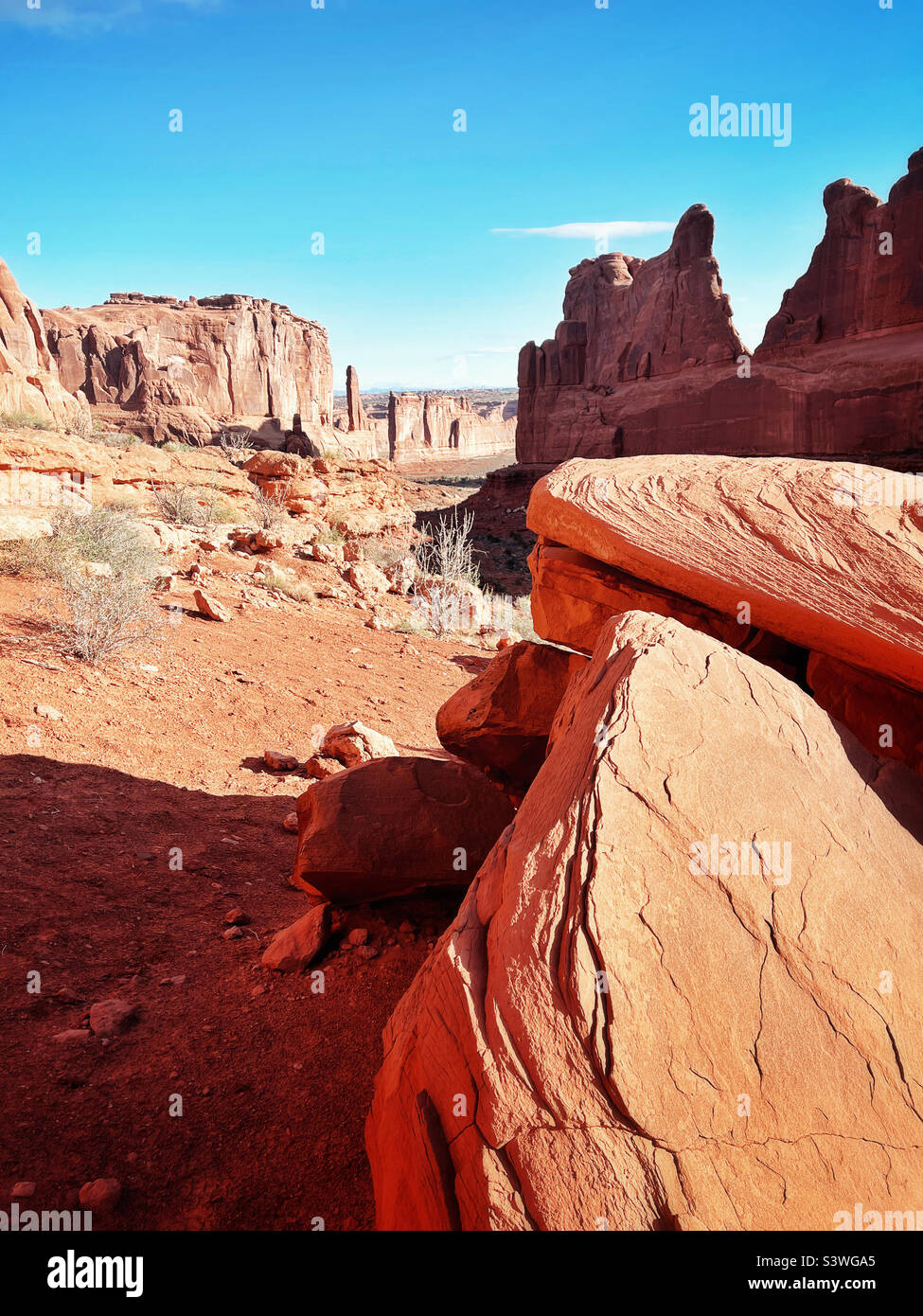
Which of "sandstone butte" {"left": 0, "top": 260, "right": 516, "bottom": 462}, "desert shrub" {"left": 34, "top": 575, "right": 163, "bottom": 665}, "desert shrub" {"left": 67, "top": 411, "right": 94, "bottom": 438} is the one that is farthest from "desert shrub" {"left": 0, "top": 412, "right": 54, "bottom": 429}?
"sandstone butte" {"left": 0, "top": 260, "right": 516, "bottom": 462}

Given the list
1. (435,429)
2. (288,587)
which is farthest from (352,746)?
(435,429)

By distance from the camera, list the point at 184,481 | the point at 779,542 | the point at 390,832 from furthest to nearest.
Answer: the point at 184,481
the point at 390,832
the point at 779,542

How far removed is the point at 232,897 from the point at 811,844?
3130 mm

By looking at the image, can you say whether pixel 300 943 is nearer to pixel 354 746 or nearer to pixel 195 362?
pixel 354 746

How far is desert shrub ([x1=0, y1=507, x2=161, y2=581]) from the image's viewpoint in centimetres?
785

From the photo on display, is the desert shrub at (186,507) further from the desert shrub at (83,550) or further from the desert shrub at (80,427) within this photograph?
the desert shrub at (80,427)

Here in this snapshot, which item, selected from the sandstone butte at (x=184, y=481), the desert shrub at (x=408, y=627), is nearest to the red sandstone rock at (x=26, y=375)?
the sandstone butte at (x=184, y=481)

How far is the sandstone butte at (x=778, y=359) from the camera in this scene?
25.8 metres

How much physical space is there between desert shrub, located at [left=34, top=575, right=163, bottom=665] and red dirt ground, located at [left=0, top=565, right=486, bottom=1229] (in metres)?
0.17

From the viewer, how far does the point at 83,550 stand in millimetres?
8453

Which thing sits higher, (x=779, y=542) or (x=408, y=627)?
(x=779, y=542)

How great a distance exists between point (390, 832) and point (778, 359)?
33522 millimetres

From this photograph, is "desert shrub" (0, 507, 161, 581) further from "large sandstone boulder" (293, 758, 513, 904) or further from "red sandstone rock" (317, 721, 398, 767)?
"large sandstone boulder" (293, 758, 513, 904)
